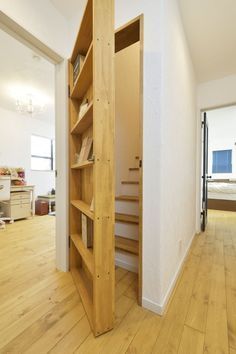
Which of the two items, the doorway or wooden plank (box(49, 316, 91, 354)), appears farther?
the doorway

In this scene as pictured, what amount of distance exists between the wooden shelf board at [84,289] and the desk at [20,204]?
9.05 ft

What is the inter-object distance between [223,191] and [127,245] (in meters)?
4.20

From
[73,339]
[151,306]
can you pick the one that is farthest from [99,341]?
[151,306]

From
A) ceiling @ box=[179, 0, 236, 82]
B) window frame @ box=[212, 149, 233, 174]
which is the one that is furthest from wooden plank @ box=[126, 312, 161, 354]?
window frame @ box=[212, 149, 233, 174]

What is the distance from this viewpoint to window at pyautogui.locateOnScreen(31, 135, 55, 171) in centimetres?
506

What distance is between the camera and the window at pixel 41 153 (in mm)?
5059

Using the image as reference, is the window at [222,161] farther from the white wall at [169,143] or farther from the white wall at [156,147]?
the white wall at [156,147]

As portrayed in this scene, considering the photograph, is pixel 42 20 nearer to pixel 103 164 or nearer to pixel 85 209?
pixel 103 164

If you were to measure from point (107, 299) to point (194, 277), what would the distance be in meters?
1.02

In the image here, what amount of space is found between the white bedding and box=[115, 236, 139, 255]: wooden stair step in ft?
13.3

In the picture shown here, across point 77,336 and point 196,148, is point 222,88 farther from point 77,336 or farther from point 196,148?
point 77,336

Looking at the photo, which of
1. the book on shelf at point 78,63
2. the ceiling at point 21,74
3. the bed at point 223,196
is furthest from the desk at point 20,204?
the bed at point 223,196

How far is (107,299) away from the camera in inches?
42.3

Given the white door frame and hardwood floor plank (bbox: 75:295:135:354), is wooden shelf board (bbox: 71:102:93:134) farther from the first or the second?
hardwood floor plank (bbox: 75:295:135:354)
